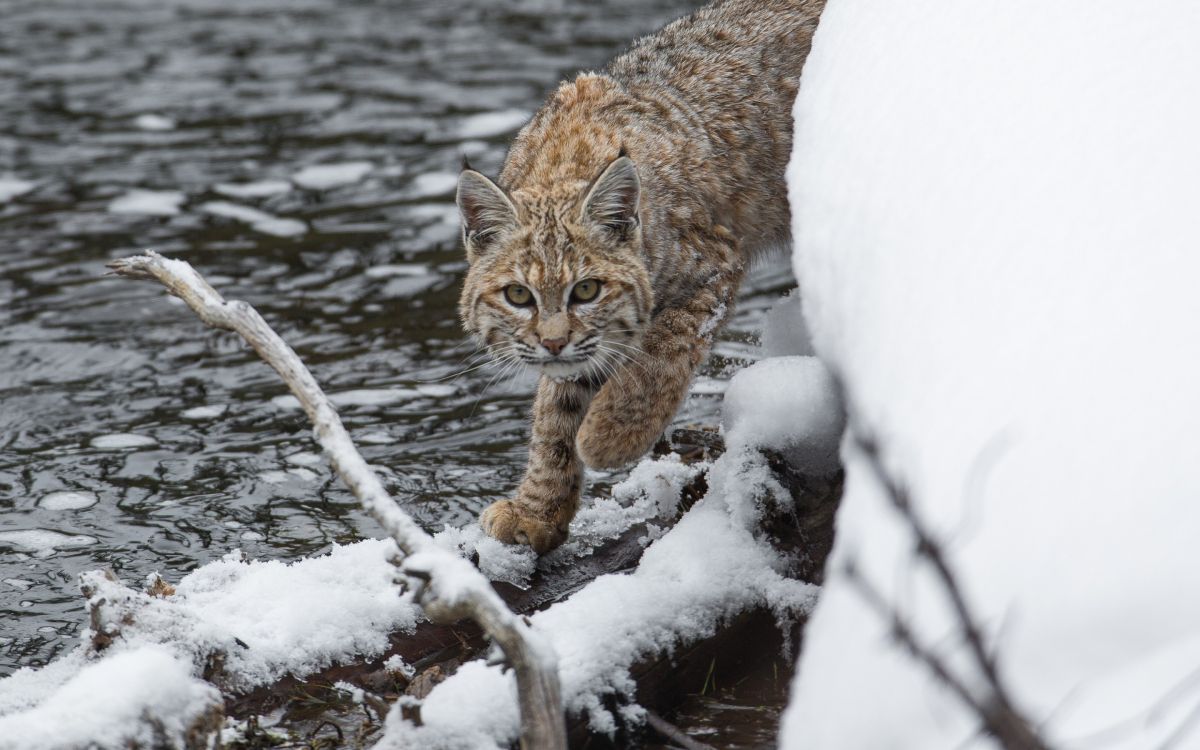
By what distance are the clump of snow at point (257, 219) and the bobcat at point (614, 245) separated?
11.9 ft

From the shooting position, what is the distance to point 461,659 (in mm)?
3375

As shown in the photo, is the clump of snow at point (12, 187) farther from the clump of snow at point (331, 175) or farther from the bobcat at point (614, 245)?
the bobcat at point (614, 245)

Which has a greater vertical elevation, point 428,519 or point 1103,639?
point 1103,639

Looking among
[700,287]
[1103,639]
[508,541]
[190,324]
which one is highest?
[1103,639]

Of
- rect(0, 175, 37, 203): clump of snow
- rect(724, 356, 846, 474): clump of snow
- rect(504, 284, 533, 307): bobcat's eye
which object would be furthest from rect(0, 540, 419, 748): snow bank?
rect(0, 175, 37, 203): clump of snow

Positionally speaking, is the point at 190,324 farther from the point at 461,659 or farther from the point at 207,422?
the point at 461,659

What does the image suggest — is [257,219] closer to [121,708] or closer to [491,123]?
[491,123]

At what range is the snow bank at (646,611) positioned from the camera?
9.39 feet

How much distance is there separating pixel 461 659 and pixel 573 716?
515 millimetres

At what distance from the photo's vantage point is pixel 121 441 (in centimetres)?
542

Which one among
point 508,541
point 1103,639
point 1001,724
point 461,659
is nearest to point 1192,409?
point 1103,639

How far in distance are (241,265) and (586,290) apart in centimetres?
397

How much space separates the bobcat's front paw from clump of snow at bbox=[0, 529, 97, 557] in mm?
1382

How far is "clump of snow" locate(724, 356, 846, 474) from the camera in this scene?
3385mm
